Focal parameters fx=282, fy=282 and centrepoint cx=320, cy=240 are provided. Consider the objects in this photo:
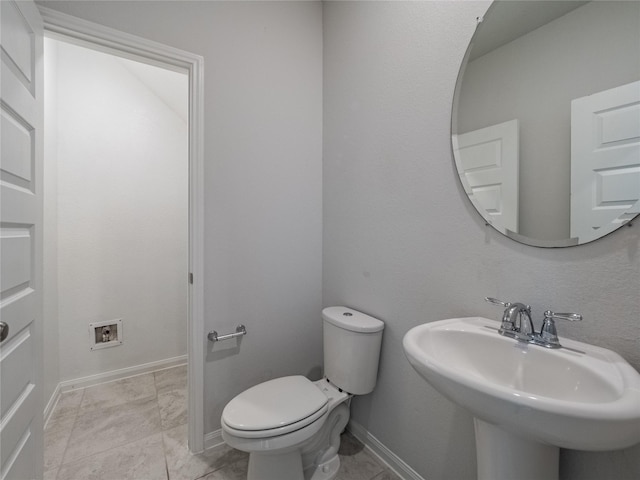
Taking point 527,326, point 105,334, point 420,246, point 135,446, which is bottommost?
point 135,446

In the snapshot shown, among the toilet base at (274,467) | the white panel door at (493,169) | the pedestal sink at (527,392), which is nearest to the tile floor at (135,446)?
the toilet base at (274,467)

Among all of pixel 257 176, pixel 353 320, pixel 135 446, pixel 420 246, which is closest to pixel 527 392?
pixel 420 246

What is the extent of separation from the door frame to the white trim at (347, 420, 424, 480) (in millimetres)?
820

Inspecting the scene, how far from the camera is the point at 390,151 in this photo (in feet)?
4.33

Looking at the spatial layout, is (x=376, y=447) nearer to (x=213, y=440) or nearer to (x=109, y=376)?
(x=213, y=440)

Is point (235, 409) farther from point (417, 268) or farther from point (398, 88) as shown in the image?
point (398, 88)

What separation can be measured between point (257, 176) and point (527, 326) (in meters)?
1.35

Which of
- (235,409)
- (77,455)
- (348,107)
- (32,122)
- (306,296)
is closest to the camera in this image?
(32,122)

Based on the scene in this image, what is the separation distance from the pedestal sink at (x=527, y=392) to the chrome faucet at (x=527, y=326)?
2cm

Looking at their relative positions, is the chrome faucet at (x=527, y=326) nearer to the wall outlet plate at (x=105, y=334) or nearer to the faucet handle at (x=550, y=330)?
the faucet handle at (x=550, y=330)

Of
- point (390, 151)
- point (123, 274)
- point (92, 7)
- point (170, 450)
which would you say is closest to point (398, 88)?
point (390, 151)

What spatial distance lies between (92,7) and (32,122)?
58cm

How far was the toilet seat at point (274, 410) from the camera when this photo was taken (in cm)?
105

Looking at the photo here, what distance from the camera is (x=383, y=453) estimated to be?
139 centimetres
